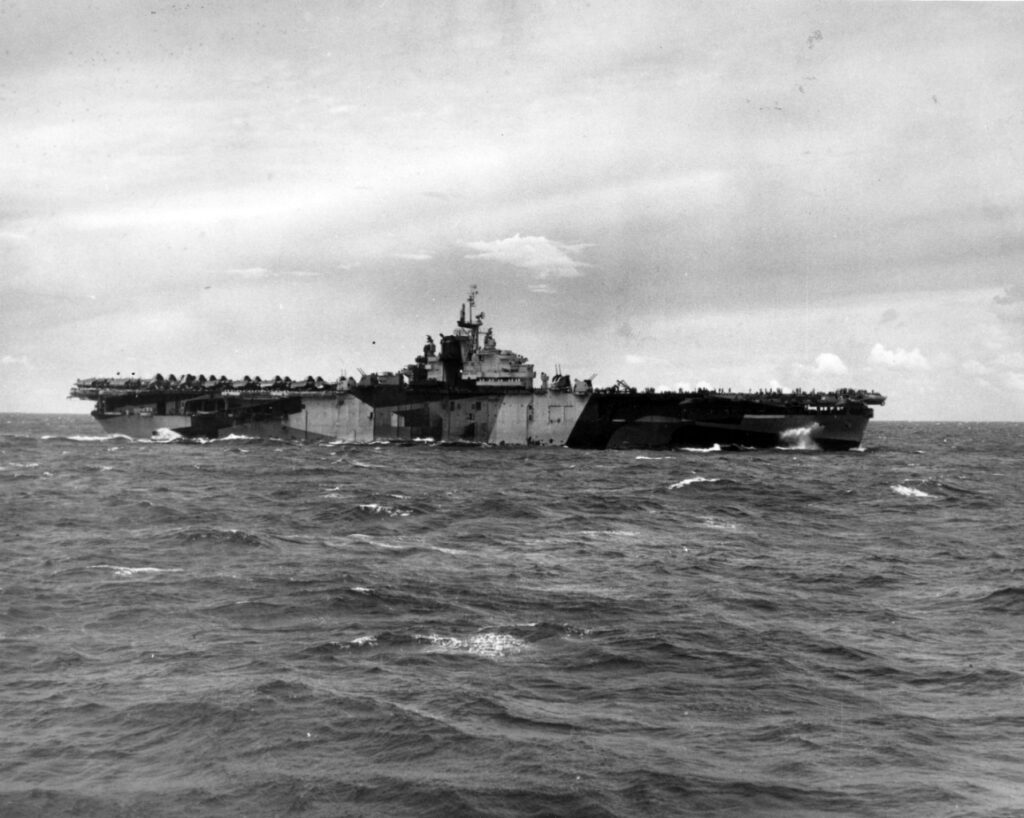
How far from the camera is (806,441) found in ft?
233

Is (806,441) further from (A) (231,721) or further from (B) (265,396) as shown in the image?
(A) (231,721)

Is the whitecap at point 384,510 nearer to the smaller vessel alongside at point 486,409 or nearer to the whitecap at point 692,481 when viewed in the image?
the whitecap at point 692,481

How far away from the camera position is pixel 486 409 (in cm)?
7044

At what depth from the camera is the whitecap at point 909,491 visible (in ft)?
149

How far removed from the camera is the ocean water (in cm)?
1177

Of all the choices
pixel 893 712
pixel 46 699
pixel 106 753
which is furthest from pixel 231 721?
pixel 893 712

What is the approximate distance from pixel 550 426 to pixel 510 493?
2772 cm

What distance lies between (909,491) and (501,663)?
119ft

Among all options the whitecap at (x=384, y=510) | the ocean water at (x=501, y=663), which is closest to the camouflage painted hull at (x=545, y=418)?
the ocean water at (x=501, y=663)

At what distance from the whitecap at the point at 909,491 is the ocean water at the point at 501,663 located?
28.7 ft

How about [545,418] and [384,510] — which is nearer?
[384,510]

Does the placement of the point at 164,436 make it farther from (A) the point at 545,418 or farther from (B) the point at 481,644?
(B) the point at 481,644

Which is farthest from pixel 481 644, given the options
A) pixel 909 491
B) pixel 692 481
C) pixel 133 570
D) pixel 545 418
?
pixel 545 418

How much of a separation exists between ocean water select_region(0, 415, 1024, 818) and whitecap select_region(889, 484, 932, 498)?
8742 millimetres
